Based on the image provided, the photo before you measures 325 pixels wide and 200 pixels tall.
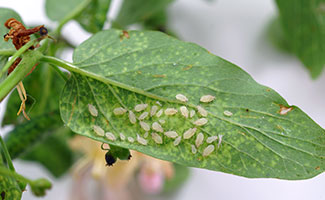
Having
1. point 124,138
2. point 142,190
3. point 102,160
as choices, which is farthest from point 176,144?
point 142,190

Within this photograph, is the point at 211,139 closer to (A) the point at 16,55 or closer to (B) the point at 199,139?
(B) the point at 199,139

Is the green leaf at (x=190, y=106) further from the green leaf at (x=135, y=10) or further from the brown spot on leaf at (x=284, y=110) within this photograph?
the green leaf at (x=135, y=10)

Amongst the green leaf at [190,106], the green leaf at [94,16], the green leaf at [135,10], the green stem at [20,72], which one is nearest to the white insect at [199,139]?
the green leaf at [190,106]

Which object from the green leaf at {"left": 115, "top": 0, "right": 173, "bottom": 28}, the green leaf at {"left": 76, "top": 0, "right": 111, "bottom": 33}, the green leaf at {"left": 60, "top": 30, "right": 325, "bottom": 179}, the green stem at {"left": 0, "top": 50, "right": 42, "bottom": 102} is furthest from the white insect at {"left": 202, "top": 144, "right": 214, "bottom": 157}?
the green leaf at {"left": 115, "top": 0, "right": 173, "bottom": 28}

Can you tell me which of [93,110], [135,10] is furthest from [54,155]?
[93,110]

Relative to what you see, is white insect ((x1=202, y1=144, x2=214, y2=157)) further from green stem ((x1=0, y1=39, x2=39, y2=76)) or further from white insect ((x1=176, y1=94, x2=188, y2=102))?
green stem ((x1=0, y1=39, x2=39, y2=76))

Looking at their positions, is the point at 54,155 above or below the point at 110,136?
below
